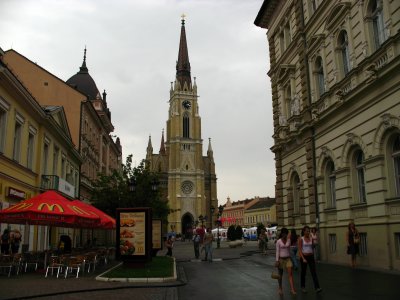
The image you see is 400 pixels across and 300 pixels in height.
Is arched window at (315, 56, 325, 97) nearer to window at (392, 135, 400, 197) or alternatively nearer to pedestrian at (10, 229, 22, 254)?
window at (392, 135, 400, 197)

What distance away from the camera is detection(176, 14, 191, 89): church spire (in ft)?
374

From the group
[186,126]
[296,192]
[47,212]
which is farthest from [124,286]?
[186,126]

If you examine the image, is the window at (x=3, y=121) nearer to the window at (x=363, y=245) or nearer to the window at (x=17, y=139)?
the window at (x=17, y=139)

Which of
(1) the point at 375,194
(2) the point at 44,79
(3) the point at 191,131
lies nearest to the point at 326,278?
(1) the point at 375,194

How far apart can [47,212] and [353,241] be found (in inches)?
419

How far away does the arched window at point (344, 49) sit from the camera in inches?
696

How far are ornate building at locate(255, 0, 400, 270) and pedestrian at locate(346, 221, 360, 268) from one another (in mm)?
382

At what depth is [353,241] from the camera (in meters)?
15.7

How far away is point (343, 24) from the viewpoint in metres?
17.6

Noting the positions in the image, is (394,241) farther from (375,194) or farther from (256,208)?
(256,208)

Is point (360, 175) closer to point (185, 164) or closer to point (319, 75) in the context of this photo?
point (319, 75)

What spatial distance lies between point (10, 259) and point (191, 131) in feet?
303

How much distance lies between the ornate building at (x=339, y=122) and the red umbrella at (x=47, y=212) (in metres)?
9.85

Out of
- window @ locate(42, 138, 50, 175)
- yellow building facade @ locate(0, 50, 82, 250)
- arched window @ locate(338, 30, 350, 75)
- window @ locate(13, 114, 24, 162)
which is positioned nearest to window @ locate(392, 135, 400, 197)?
arched window @ locate(338, 30, 350, 75)
